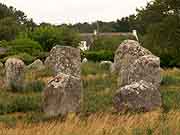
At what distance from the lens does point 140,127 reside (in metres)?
10.8

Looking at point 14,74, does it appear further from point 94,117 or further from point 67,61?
point 94,117

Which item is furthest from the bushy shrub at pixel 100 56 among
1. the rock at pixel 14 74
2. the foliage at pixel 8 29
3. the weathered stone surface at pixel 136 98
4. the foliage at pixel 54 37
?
the weathered stone surface at pixel 136 98

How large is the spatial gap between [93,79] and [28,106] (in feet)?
30.8

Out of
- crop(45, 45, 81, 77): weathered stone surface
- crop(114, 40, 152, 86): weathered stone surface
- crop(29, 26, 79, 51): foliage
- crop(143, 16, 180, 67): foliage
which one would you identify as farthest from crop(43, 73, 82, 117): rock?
crop(29, 26, 79, 51): foliage

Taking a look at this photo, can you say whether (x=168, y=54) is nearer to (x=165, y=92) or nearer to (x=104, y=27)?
(x=165, y=92)

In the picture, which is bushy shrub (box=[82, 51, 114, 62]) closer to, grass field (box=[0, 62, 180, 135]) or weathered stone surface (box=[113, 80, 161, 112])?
grass field (box=[0, 62, 180, 135])

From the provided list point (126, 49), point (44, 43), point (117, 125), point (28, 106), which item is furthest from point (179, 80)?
point (44, 43)

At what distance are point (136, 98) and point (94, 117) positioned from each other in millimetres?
2899

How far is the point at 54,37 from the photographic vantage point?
199 ft

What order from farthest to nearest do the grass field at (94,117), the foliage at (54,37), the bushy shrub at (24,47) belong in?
the foliage at (54,37) < the bushy shrub at (24,47) < the grass field at (94,117)

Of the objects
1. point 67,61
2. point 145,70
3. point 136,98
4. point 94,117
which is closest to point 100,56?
point 67,61

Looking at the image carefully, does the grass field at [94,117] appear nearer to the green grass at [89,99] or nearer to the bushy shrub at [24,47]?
the green grass at [89,99]

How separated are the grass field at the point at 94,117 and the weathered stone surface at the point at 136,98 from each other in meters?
0.27

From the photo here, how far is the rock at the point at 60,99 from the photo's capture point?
15.5 metres
